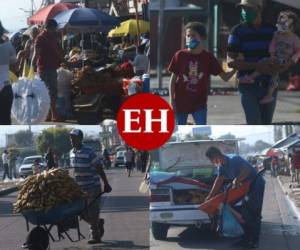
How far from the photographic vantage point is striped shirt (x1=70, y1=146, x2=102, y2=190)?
3877 millimetres

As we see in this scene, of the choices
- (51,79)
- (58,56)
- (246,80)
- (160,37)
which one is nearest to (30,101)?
(51,79)

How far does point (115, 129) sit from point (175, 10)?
23.8 inches

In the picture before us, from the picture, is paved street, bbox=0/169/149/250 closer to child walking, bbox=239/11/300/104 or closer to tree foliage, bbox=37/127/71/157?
tree foliage, bbox=37/127/71/157

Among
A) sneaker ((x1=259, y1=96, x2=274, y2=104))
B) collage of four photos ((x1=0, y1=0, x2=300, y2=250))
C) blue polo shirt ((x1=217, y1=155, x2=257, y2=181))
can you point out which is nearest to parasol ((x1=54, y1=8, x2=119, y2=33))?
collage of four photos ((x1=0, y1=0, x2=300, y2=250))

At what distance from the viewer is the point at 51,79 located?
15.6 feet

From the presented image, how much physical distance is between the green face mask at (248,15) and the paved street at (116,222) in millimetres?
871

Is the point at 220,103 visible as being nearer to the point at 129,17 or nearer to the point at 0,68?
the point at 129,17

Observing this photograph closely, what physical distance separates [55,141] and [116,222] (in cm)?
47

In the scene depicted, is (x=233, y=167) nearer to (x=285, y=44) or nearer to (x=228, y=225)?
(x=228, y=225)

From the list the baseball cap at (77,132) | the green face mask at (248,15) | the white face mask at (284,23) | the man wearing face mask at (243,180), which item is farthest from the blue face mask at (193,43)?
the baseball cap at (77,132)

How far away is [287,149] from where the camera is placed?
394cm

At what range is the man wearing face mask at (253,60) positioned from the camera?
403 cm

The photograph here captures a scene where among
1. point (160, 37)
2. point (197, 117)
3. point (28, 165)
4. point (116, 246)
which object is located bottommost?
point (116, 246)

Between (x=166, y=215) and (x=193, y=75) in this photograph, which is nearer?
(x=166, y=215)
